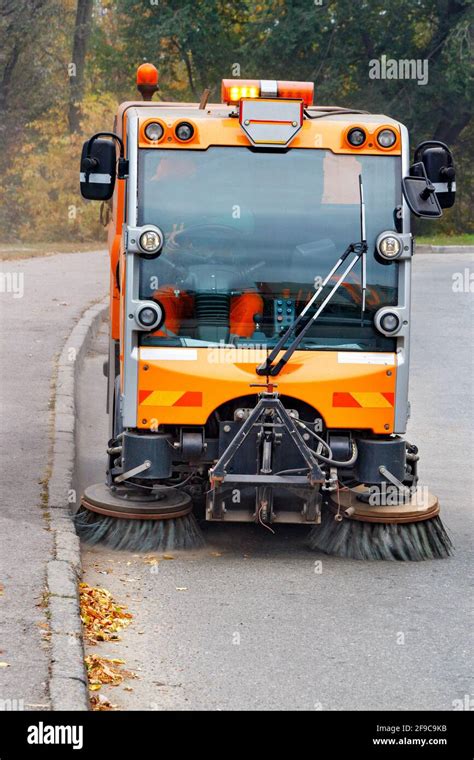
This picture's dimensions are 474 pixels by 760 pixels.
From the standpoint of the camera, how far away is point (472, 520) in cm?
902

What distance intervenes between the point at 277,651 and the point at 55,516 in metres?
2.24

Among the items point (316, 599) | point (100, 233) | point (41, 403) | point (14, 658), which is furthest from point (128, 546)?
point (100, 233)

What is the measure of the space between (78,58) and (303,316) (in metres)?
37.4

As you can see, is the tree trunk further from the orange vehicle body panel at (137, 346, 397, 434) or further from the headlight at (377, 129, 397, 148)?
the orange vehicle body panel at (137, 346, 397, 434)

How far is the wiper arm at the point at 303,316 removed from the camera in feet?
24.3

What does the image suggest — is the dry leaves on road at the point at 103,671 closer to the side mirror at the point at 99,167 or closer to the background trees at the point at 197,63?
the side mirror at the point at 99,167

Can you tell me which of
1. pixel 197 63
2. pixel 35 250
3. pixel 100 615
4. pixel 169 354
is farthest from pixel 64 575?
pixel 197 63

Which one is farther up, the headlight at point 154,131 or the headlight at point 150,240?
the headlight at point 154,131

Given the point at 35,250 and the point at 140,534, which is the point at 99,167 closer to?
the point at 140,534

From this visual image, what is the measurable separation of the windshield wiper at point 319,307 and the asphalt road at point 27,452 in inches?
61.9

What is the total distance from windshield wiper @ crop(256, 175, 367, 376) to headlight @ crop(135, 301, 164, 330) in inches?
24.9

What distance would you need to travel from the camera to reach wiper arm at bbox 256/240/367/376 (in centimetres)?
739

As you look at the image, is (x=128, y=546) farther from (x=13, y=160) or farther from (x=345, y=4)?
(x=13, y=160)

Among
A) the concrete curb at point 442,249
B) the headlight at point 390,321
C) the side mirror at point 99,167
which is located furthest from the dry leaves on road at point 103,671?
the concrete curb at point 442,249
